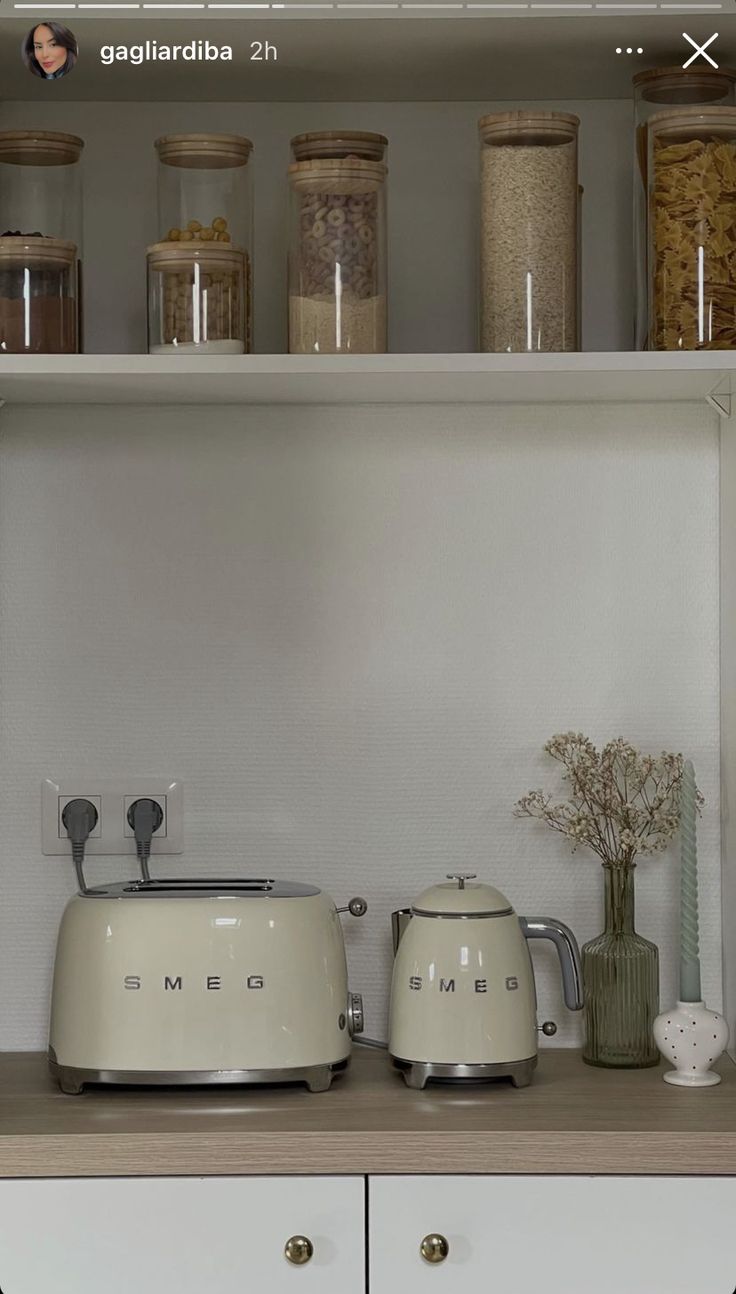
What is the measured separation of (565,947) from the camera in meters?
1.56

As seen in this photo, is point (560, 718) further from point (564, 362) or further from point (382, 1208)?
point (382, 1208)

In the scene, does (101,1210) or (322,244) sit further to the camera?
(322,244)

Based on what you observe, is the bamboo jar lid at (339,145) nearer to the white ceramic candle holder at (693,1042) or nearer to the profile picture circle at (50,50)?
the profile picture circle at (50,50)

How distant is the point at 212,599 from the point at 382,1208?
0.69 metres

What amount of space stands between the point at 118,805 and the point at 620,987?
0.59 m

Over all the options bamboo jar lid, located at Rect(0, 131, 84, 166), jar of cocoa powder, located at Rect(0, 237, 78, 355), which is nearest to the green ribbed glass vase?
jar of cocoa powder, located at Rect(0, 237, 78, 355)

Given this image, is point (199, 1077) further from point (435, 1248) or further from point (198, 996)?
point (435, 1248)

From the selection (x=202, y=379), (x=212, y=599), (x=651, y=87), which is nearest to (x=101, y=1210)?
(x=212, y=599)

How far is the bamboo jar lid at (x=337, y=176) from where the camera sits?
1455mm

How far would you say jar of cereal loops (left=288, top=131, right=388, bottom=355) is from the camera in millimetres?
1454

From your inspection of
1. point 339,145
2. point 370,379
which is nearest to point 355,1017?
point 370,379

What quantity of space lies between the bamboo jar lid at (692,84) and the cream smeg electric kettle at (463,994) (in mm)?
819

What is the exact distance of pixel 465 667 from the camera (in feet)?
5.53

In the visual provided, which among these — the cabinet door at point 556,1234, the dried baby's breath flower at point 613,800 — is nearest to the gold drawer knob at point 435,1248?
the cabinet door at point 556,1234
